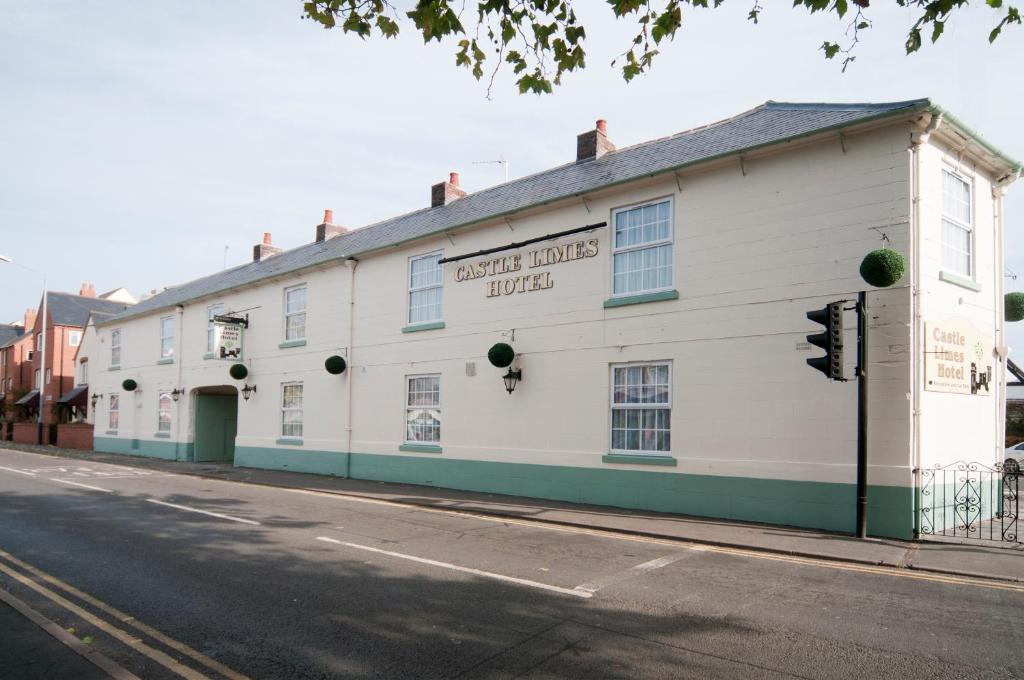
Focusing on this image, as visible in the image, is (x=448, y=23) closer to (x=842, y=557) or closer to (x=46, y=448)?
(x=842, y=557)

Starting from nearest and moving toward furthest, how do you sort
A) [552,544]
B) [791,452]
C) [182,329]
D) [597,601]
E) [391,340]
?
[597,601], [552,544], [791,452], [391,340], [182,329]

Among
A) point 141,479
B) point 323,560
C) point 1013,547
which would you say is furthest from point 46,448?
point 1013,547

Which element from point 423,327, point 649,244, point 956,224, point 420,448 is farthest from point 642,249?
point 420,448

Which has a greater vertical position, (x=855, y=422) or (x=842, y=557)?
(x=855, y=422)

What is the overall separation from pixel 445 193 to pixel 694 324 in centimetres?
1098

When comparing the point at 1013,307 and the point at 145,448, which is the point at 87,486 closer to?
the point at 145,448

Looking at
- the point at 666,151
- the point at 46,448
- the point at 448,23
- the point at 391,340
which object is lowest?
the point at 46,448

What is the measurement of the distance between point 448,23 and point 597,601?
5.85 m

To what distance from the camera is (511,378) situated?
15.7m

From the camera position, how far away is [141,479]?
19.5m

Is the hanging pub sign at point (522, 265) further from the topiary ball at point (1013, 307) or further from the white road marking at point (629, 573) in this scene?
the topiary ball at point (1013, 307)

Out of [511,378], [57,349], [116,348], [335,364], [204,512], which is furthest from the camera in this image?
[57,349]

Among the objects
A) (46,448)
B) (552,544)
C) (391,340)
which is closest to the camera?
(552,544)

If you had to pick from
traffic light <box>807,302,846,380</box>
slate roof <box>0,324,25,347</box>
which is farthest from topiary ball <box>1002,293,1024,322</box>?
slate roof <box>0,324,25,347</box>
